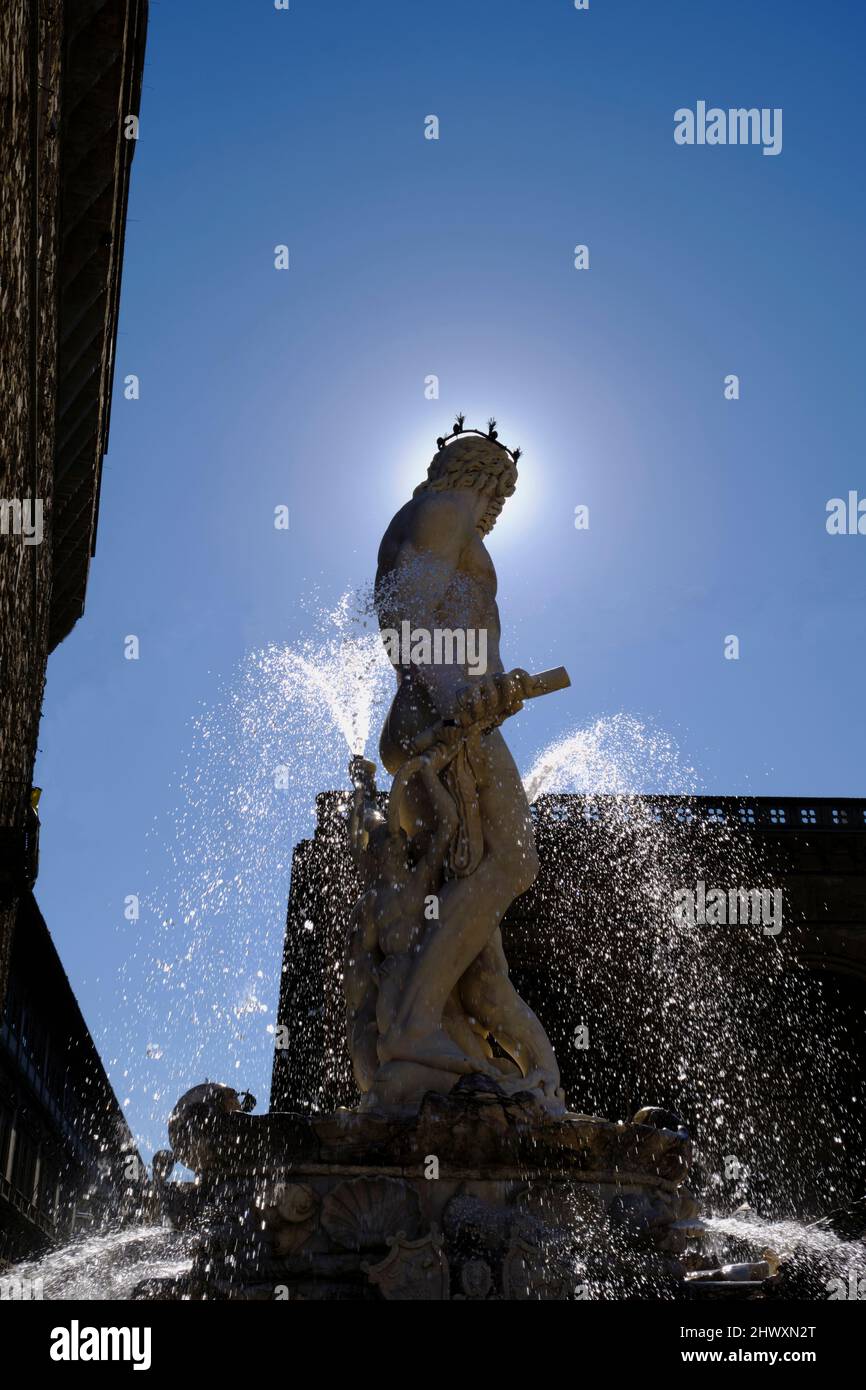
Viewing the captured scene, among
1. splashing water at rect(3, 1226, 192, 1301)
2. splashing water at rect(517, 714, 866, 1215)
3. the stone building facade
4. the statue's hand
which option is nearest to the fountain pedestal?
splashing water at rect(3, 1226, 192, 1301)

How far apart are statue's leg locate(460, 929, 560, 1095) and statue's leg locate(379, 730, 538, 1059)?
0.11 m

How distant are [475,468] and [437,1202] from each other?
11.1ft

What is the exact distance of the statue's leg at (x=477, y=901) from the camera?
13.8 ft

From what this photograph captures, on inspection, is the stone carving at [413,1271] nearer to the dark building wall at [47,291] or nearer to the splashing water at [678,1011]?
the dark building wall at [47,291]

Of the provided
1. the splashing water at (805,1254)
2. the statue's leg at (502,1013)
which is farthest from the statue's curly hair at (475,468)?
the splashing water at (805,1254)

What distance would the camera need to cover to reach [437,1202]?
136 inches

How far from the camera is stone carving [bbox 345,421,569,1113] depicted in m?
4.23

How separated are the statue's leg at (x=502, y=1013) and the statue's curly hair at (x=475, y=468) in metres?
2.27

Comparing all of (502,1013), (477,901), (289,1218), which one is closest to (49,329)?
(477,901)

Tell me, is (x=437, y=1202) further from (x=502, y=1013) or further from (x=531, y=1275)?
(x=502, y=1013)

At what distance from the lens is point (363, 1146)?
11.4ft

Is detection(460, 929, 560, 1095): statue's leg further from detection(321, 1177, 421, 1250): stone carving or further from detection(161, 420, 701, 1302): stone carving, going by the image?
detection(321, 1177, 421, 1250): stone carving
